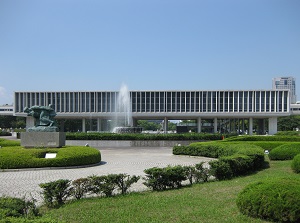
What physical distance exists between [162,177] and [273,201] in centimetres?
397

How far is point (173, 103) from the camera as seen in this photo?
6062 cm

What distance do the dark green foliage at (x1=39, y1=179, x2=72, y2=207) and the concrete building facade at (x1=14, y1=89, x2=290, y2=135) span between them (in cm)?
5297

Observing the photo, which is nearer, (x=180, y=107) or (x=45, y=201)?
(x=45, y=201)

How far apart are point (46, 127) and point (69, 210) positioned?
12815 mm

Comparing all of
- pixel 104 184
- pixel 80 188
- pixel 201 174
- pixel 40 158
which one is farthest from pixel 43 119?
pixel 201 174

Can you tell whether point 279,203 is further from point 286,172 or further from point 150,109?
point 150,109

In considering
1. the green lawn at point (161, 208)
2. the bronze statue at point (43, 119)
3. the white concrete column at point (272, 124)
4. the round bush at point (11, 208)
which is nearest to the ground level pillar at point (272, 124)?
the white concrete column at point (272, 124)

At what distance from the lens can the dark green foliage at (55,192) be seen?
7328 mm

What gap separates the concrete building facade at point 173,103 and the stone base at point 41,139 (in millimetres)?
42325

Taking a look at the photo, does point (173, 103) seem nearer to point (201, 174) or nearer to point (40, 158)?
point (40, 158)

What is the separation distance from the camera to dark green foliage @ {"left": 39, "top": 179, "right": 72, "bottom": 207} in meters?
7.33

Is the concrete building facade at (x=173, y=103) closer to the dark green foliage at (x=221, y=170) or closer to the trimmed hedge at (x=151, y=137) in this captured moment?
the trimmed hedge at (x=151, y=137)

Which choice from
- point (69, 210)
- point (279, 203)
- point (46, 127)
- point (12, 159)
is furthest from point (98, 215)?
point (46, 127)

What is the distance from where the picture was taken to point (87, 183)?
7.99 m
